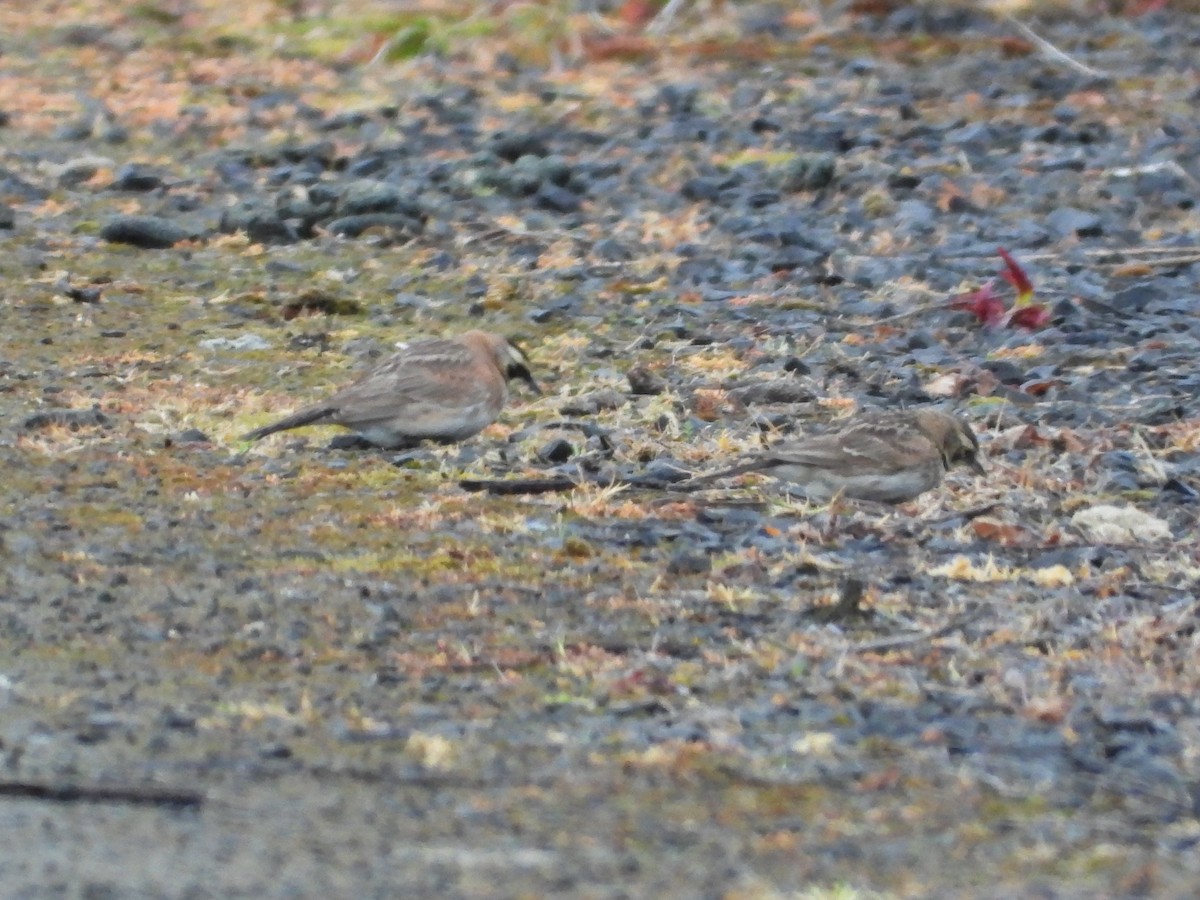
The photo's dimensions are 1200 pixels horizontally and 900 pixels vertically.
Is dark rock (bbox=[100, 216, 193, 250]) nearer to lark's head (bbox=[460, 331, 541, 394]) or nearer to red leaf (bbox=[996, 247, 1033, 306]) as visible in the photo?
lark's head (bbox=[460, 331, 541, 394])

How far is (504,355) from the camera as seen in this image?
10312 mm

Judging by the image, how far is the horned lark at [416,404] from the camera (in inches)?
372

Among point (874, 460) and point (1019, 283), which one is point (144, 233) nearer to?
point (1019, 283)

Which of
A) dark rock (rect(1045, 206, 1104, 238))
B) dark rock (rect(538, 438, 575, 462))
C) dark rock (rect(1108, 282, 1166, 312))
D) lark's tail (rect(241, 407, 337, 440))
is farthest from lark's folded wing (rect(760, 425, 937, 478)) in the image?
dark rock (rect(1045, 206, 1104, 238))

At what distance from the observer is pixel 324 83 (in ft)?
62.1

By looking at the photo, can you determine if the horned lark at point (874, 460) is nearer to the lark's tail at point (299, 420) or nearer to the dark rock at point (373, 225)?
the lark's tail at point (299, 420)

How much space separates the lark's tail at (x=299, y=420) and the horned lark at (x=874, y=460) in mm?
1578

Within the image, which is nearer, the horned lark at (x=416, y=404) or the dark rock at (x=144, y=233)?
the horned lark at (x=416, y=404)

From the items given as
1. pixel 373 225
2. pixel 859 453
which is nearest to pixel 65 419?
pixel 859 453

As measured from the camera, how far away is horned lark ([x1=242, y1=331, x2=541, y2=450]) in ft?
31.0

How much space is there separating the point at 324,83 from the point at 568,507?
36.4 feet

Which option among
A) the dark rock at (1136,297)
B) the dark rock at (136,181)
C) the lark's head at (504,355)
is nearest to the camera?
the lark's head at (504,355)

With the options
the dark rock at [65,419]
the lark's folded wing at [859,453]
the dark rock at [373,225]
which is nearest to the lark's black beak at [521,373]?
the dark rock at [65,419]

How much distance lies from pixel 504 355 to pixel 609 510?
2101mm
